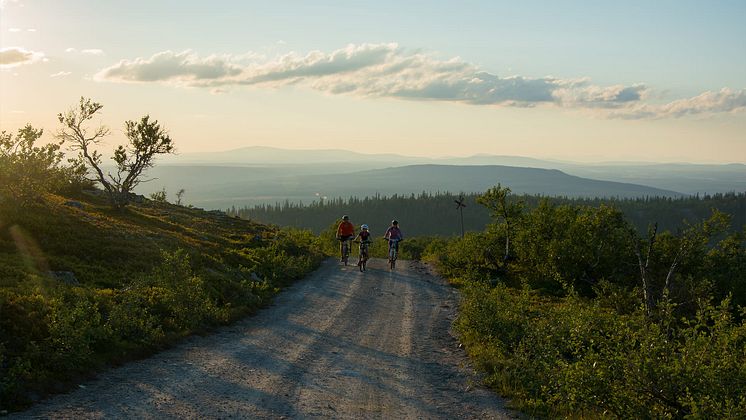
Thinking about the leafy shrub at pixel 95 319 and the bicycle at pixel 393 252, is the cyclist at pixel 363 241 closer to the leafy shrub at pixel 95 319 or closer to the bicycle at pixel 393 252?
the bicycle at pixel 393 252

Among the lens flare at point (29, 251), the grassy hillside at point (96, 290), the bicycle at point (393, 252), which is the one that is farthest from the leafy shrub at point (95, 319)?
the bicycle at point (393, 252)

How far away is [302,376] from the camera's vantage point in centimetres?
1114

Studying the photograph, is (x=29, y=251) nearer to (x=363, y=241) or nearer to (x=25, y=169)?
(x=25, y=169)

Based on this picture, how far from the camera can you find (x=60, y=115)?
33.8 meters

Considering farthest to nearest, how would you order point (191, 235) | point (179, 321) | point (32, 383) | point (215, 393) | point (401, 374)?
point (191, 235) < point (179, 321) < point (401, 374) < point (215, 393) < point (32, 383)

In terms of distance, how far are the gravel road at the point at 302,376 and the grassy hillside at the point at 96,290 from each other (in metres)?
0.62

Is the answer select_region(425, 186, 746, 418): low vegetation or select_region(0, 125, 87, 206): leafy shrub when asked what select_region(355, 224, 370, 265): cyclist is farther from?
select_region(0, 125, 87, 206): leafy shrub

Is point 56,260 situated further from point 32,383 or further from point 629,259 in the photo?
point 629,259

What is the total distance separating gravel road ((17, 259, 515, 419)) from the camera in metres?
9.13

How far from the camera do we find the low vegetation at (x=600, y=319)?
26.2 feet

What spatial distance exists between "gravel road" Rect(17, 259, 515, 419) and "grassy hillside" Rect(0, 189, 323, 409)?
621mm

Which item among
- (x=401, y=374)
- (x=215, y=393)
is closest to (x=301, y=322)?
(x=401, y=374)

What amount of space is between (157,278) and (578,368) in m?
11.8

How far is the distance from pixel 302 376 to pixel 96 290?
7593 mm
